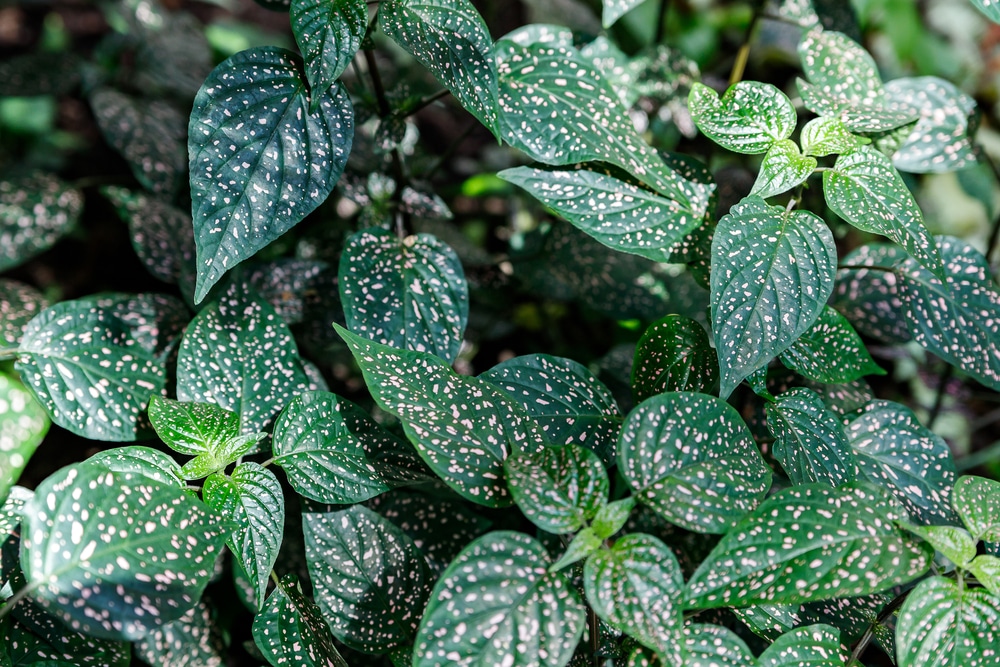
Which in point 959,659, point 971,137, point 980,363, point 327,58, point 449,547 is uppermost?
point 327,58

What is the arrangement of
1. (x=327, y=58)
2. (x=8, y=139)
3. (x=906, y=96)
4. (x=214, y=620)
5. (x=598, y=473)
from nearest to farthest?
(x=598, y=473)
(x=327, y=58)
(x=214, y=620)
(x=906, y=96)
(x=8, y=139)

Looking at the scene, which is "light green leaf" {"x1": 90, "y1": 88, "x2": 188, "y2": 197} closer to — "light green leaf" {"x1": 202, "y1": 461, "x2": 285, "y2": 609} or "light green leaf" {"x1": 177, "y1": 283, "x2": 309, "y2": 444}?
"light green leaf" {"x1": 177, "y1": 283, "x2": 309, "y2": 444}

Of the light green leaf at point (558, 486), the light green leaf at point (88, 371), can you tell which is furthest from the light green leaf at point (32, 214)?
the light green leaf at point (558, 486)

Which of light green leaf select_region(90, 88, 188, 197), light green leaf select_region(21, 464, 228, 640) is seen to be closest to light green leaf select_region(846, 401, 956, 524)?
light green leaf select_region(21, 464, 228, 640)

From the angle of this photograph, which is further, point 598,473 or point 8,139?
point 8,139

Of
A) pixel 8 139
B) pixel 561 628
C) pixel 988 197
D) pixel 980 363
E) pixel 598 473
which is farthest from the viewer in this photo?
pixel 8 139

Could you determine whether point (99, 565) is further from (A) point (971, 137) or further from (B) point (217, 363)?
(A) point (971, 137)

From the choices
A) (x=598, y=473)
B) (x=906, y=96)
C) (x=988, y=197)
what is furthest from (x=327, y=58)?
(x=988, y=197)
